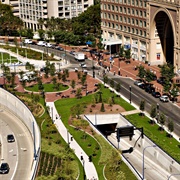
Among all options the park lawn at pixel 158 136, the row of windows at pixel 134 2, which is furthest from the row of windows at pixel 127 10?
the park lawn at pixel 158 136

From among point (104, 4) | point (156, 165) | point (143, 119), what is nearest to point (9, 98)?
point (143, 119)

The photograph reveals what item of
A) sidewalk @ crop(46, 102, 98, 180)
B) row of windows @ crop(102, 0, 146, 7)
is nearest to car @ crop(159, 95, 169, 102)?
sidewalk @ crop(46, 102, 98, 180)

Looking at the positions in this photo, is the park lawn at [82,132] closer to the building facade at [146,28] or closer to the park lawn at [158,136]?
the park lawn at [158,136]

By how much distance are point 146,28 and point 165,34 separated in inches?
254

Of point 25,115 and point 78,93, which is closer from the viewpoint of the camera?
point 25,115

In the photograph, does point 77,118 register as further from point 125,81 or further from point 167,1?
point 167,1

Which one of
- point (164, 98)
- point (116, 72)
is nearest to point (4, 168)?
point (164, 98)

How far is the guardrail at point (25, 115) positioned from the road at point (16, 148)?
1346 mm

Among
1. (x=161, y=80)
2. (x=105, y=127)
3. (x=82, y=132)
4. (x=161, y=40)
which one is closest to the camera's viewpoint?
(x=82, y=132)

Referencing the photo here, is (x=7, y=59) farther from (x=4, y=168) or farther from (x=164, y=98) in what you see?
(x=4, y=168)

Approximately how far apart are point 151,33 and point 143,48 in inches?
287

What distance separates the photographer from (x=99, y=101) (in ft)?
424

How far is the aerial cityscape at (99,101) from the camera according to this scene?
316 ft

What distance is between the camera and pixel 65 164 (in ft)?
307
